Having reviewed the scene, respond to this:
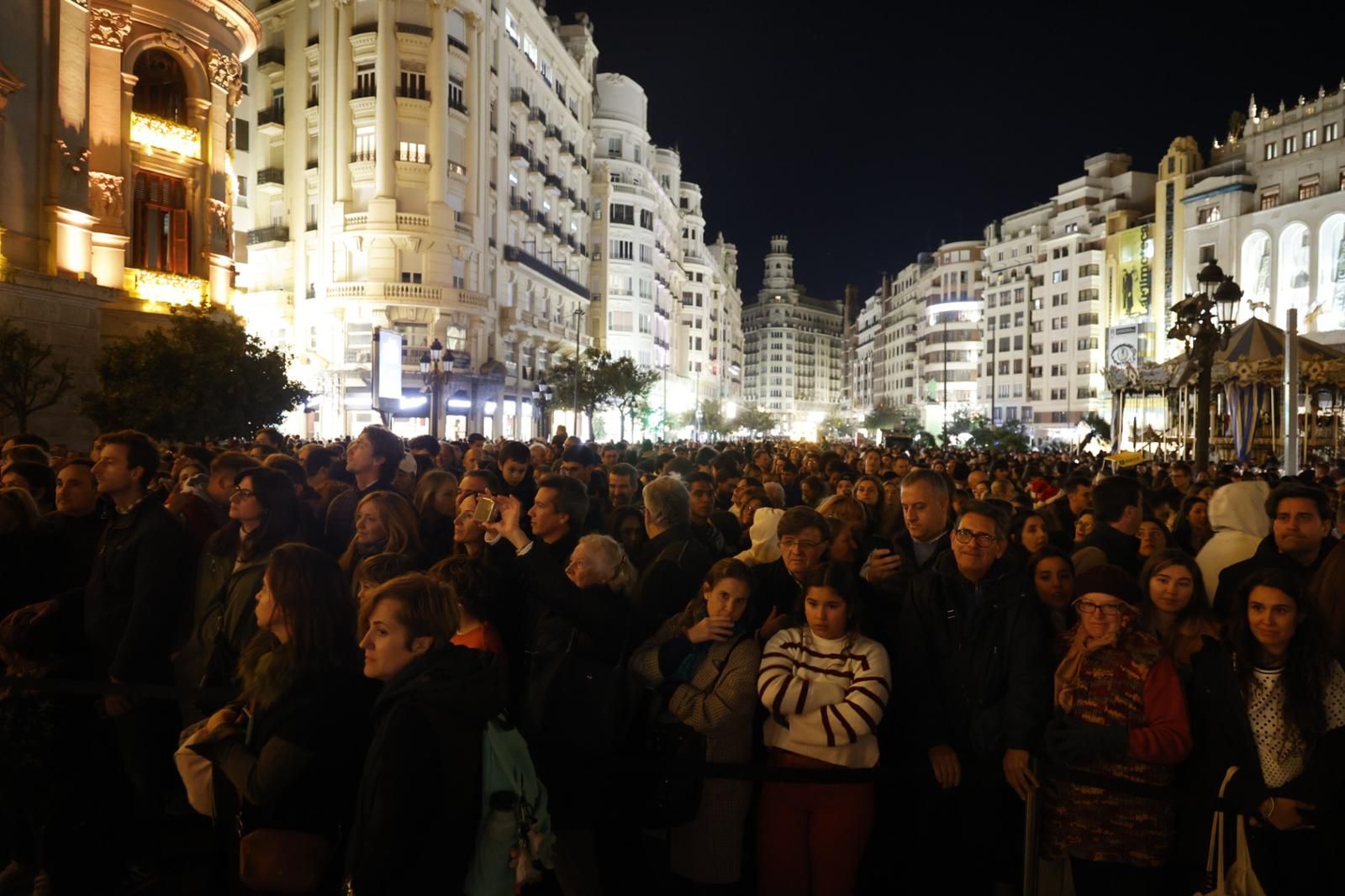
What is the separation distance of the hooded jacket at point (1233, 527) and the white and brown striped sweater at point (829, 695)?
319cm

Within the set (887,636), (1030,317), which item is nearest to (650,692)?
(887,636)

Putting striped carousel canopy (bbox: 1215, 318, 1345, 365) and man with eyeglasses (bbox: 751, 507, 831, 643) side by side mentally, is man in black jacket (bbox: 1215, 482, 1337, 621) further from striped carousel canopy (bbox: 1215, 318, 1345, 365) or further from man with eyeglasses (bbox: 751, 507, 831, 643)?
striped carousel canopy (bbox: 1215, 318, 1345, 365)

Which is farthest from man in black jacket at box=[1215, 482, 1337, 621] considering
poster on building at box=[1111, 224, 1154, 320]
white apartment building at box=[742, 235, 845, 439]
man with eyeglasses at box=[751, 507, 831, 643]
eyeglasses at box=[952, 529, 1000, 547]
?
white apartment building at box=[742, 235, 845, 439]

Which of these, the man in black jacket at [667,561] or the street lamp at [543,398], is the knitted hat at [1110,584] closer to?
the man in black jacket at [667,561]

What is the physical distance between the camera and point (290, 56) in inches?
1731

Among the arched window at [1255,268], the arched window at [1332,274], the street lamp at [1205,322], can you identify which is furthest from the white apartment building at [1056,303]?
the street lamp at [1205,322]

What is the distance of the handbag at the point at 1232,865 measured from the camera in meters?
3.43

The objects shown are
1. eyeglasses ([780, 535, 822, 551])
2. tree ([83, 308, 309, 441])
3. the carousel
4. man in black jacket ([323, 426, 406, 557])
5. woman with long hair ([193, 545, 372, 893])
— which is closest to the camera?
woman with long hair ([193, 545, 372, 893])

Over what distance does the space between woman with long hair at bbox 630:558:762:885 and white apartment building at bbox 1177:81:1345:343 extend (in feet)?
224

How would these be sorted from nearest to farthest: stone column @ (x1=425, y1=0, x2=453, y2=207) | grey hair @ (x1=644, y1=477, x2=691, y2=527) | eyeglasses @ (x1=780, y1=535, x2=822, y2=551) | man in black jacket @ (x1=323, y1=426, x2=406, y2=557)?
eyeglasses @ (x1=780, y1=535, x2=822, y2=551)
grey hair @ (x1=644, y1=477, x2=691, y2=527)
man in black jacket @ (x1=323, y1=426, x2=406, y2=557)
stone column @ (x1=425, y1=0, x2=453, y2=207)

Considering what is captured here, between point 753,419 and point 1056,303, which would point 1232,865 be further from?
point 753,419

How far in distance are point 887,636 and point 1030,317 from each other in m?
99.0

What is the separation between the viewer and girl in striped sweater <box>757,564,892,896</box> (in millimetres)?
3846

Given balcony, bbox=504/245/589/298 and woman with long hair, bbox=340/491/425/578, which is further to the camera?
balcony, bbox=504/245/589/298
